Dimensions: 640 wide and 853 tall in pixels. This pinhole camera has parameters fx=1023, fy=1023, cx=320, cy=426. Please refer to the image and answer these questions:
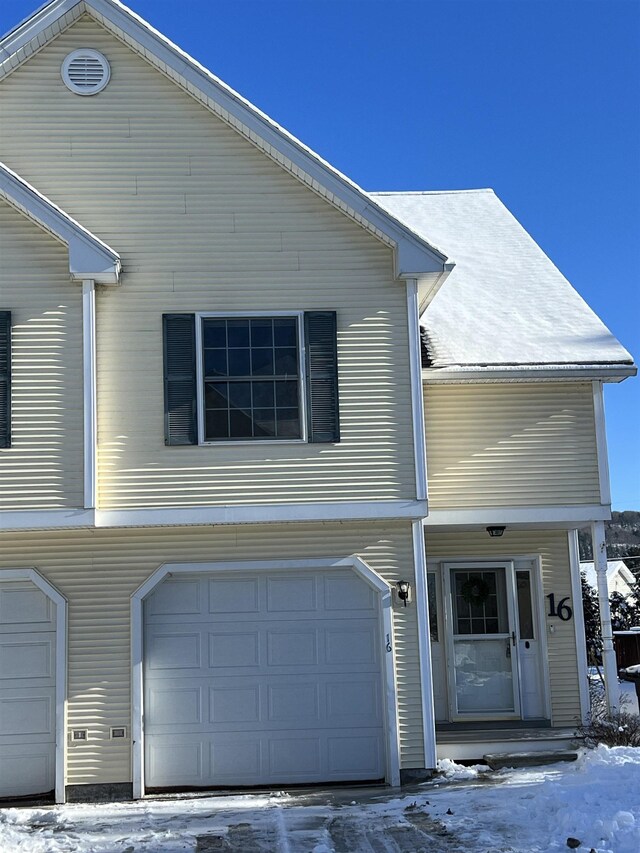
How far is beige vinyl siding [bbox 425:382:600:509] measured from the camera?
507 inches

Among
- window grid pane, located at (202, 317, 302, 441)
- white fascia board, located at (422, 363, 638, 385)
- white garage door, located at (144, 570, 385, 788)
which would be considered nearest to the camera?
white garage door, located at (144, 570, 385, 788)

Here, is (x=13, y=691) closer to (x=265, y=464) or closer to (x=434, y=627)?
(x=265, y=464)

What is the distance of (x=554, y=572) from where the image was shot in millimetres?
14367

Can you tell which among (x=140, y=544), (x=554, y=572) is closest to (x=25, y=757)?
(x=140, y=544)

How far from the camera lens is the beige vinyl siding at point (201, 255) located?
454 inches

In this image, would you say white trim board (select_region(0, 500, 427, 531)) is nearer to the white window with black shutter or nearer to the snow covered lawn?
the white window with black shutter

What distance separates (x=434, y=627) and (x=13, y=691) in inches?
228

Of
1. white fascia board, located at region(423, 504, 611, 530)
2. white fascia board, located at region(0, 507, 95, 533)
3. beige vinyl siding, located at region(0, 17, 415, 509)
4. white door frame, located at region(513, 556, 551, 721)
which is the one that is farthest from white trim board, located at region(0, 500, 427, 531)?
white door frame, located at region(513, 556, 551, 721)

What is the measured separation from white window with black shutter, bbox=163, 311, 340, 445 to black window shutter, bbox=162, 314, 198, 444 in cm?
1

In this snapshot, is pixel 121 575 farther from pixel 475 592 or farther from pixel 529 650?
pixel 529 650

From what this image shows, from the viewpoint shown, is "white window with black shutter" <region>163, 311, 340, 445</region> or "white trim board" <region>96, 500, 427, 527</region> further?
"white window with black shutter" <region>163, 311, 340, 445</region>

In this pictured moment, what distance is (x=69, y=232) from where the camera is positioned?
1126 centimetres

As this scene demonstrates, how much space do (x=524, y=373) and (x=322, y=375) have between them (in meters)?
2.72

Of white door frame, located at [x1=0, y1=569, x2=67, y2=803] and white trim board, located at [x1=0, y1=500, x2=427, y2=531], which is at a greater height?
white trim board, located at [x1=0, y1=500, x2=427, y2=531]
